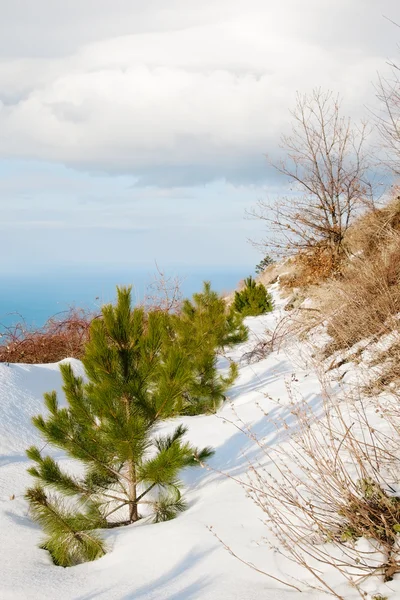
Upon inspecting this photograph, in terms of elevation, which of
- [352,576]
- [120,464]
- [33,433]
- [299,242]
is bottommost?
[352,576]

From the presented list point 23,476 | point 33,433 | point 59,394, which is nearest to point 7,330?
point 59,394

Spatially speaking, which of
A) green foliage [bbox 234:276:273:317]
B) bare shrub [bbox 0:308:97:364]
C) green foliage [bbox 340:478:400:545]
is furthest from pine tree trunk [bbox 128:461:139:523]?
green foliage [bbox 234:276:273:317]

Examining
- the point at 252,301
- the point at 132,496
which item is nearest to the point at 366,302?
the point at 132,496

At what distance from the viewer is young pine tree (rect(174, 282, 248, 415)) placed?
7.24 m

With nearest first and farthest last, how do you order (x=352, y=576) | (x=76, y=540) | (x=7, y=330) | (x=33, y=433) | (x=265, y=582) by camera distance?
1. (x=352, y=576)
2. (x=265, y=582)
3. (x=76, y=540)
4. (x=33, y=433)
5. (x=7, y=330)

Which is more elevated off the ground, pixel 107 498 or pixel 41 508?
pixel 41 508

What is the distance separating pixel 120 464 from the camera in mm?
4113

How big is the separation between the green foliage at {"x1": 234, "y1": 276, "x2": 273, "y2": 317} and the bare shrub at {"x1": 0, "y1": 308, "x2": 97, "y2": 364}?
6598 mm

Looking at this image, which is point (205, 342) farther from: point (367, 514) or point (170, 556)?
Answer: point (367, 514)

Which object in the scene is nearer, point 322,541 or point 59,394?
point 322,541

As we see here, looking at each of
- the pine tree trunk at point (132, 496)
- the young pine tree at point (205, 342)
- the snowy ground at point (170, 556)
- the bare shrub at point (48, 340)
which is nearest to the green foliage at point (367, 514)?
the snowy ground at point (170, 556)

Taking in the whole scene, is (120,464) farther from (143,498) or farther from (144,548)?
(144,548)

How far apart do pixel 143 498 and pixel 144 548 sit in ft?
3.96

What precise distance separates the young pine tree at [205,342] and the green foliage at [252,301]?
714 centimetres
